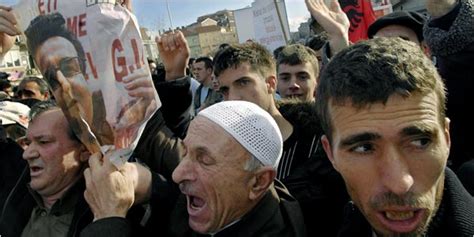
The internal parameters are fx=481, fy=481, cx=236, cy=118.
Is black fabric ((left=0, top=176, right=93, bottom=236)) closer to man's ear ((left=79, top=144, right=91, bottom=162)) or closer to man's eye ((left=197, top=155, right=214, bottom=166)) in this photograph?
man's ear ((left=79, top=144, right=91, bottom=162))

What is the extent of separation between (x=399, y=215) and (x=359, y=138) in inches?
10.6

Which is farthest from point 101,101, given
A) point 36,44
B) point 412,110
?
point 412,110

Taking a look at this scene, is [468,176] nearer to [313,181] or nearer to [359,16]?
[313,181]

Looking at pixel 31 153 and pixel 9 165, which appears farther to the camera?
pixel 9 165

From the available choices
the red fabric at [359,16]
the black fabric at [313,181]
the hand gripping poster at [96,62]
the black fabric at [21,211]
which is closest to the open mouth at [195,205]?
the hand gripping poster at [96,62]

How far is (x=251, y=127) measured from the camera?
80.4 inches

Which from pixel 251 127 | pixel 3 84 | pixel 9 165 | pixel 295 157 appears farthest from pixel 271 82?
pixel 3 84

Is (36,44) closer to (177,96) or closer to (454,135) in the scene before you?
(177,96)

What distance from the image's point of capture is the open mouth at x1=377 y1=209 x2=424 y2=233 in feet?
4.90

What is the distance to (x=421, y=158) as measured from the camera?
1479mm

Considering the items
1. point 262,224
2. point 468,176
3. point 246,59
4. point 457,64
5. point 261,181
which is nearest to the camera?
point 468,176

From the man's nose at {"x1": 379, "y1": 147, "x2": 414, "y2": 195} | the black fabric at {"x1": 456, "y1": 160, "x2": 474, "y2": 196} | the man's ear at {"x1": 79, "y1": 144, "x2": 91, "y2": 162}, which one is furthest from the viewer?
the man's ear at {"x1": 79, "y1": 144, "x2": 91, "y2": 162}

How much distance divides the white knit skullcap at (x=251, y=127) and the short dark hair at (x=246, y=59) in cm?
150

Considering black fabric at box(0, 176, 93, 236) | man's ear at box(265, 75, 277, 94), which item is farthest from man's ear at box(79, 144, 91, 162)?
man's ear at box(265, 75, 277, 94)
